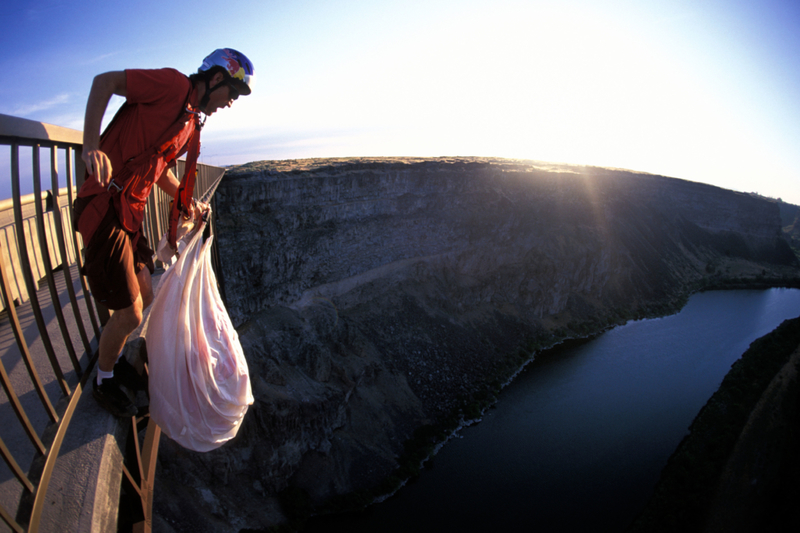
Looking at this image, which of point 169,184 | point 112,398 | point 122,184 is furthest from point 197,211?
point 112,398

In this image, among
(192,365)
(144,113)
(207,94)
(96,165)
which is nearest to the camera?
(96,165)

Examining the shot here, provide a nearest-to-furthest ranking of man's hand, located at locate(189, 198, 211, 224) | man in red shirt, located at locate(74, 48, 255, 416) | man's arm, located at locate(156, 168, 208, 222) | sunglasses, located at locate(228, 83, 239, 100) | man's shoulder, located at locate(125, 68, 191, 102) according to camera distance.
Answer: man in red shirt, located at locate(74, 48, 255, 416) < man's shoulder, located at locate(125, 68, 191, 102) < sunglasses, located at locate(228, 83, 239, 100) < man's arm, located at locate(156, 168, 208, 222) < man's hand, located at locate(189, 198, 211, 224)

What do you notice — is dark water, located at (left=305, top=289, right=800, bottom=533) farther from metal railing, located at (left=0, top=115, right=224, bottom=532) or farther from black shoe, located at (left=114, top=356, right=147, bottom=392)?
black shoe, located at (left=114, top=356, right=147, bottom=392)

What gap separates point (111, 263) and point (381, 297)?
21.0m

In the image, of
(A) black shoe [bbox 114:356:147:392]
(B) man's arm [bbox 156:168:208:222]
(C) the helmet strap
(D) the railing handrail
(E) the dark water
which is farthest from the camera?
(E) the dark water

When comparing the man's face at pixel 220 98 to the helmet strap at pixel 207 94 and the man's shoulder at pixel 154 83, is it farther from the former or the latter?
the man's shoulder at pixel 154 83

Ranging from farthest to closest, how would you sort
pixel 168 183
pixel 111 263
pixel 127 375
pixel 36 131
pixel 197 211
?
pixel 197 211
pixel 168 183
pixel 127 375
pixel 111 263
pixel 36 131

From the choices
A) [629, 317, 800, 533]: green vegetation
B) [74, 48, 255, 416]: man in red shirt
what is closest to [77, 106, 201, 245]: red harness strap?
[74, 48, 255, 416]: man in red shirt

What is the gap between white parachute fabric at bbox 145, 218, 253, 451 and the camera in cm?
273

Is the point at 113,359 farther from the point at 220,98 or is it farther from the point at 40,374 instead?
the point at 220,98

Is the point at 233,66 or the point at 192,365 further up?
the point at 233,66

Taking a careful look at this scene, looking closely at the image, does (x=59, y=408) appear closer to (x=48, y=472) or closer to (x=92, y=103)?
(x=48, y=472)

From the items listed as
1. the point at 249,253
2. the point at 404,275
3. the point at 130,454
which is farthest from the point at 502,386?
the point at 130,454

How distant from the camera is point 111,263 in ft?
7.87
